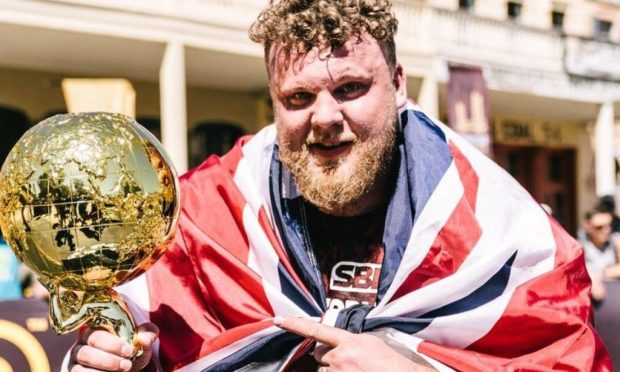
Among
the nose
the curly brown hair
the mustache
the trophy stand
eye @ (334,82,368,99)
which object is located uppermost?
the curly brown hair

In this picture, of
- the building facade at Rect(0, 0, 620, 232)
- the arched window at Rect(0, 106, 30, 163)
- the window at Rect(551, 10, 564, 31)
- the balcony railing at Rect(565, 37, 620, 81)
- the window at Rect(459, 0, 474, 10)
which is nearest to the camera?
the building facade at Rect(0, 0, 620, 232)

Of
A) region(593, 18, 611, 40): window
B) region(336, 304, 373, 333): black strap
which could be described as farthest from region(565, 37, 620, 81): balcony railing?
region(336, 304, 373, 333): black strap

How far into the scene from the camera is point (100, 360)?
1469 millimetres

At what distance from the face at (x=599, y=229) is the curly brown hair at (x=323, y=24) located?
4.47 metres

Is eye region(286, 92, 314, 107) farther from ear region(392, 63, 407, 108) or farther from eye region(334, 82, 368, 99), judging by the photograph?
ear region(392, 63, 407, 108)

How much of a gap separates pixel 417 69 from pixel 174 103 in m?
4.54

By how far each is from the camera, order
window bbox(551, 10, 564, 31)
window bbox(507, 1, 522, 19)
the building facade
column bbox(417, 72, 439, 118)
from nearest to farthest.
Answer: the building facade
column bbox(417, 72, 439, 118)
window bbox(507, 1, 522, 19)
window bbox(551, 10, 564, 31)

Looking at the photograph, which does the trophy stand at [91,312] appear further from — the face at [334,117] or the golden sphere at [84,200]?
the face at [334,117]

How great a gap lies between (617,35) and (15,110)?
15535 millimetres

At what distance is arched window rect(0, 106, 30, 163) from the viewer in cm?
1053

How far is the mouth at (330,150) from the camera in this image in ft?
6.14

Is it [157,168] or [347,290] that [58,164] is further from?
[347,290]

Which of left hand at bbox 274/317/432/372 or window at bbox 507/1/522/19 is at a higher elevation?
window at bbox 507/1/522/19

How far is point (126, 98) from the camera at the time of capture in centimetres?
490
